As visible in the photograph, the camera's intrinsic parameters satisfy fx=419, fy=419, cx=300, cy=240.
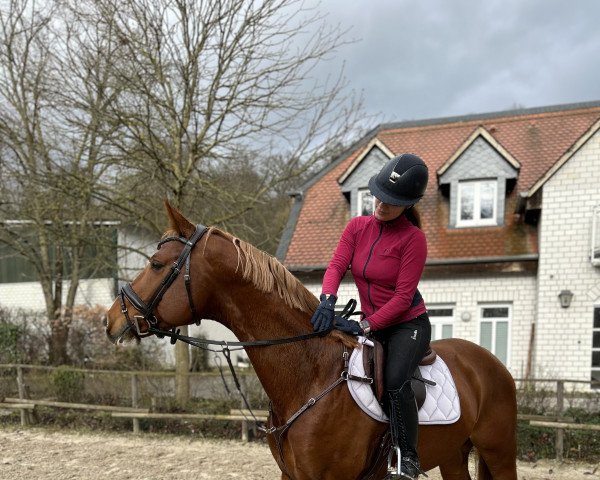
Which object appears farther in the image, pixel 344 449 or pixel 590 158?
pixel 590 158

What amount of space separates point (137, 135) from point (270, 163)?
2.34 metres

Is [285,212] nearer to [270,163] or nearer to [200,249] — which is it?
[270,163]

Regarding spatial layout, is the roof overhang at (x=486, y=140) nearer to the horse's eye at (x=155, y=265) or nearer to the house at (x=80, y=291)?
the house at (x=80, y=291)

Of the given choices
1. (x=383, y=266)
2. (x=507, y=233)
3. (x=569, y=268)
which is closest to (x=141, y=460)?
(x=383, y=266)

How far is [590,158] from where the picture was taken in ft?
28.7

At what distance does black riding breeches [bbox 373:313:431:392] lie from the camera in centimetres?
241

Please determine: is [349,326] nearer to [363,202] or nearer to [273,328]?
[273,328]

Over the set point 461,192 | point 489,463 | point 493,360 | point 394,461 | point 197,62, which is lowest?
point 489,463

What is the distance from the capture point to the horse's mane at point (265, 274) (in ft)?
7.52

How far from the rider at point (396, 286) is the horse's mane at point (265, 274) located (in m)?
0.15

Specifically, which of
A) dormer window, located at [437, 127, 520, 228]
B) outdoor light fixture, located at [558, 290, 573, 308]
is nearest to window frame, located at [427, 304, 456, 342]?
dormer window, located at [437, 127, 520, 228]

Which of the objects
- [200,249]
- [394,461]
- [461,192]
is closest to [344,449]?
[394,461]

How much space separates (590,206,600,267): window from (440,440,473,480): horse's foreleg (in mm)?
7091

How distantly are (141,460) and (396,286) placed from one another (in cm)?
545
